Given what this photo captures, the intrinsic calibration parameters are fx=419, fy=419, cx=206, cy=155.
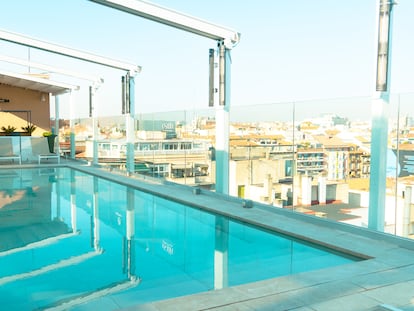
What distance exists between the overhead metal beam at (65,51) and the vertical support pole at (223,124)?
161 inches

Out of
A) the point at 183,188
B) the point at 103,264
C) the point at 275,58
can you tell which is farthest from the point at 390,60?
the point at 275,58

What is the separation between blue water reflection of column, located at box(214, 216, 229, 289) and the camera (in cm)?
390

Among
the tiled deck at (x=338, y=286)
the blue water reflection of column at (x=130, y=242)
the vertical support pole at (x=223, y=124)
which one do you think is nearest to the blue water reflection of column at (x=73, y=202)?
the blue water reflection of column at (x=130, y=242)

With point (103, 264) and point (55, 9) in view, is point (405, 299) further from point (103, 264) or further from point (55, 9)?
point (55, 9)

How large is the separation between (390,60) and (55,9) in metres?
9.87

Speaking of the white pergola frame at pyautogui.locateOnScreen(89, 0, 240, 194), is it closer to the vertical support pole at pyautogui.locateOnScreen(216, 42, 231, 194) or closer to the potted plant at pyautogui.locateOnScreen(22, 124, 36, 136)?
the vertical support pole at pyautogui.locateOnScreen(216, 42, 231, 194)

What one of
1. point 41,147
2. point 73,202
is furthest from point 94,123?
point 73,202

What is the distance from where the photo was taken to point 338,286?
342cm

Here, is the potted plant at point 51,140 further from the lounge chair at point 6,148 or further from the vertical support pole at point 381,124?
the vertical support pole at point 381,124

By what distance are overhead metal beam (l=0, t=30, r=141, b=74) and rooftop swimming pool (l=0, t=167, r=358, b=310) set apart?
401 cm

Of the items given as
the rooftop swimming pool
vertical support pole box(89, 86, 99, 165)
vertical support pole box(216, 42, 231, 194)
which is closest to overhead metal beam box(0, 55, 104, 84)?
vertical support pole box(89, 86, 99, 165)

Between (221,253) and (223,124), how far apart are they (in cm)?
342

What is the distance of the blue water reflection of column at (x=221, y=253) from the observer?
12.8 ft

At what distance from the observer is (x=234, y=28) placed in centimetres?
759
